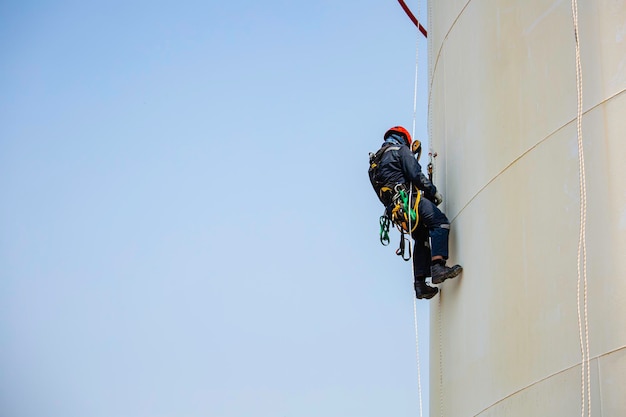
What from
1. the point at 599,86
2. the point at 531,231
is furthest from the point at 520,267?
the point at 599,86

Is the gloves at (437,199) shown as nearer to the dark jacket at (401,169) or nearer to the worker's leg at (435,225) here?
the dark jacket at (401,169)

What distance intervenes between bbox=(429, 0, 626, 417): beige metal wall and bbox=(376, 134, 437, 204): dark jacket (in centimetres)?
27

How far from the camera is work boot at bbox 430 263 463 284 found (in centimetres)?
943

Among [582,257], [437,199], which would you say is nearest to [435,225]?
[437,199]

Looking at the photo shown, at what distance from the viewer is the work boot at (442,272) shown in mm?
9430

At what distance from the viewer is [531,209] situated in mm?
8039

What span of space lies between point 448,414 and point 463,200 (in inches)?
Answer: 81.4

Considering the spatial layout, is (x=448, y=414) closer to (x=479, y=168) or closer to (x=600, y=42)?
(x=479, y=168)

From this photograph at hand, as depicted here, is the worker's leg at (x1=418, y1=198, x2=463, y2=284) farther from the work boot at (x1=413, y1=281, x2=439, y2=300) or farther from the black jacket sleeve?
the work boot at (x1=413, y1=281, x2=439, y2=300)

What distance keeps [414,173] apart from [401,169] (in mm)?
260

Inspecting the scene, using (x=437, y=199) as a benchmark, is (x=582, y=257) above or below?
below

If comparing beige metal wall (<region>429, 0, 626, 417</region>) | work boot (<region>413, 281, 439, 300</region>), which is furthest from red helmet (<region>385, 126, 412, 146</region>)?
work boot (<region>413, 281, 439, 300</region>)

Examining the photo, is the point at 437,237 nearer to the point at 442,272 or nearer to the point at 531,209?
the point at 442,272

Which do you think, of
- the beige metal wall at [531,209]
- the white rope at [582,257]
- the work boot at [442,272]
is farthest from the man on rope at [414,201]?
the white rope at [582,257]
